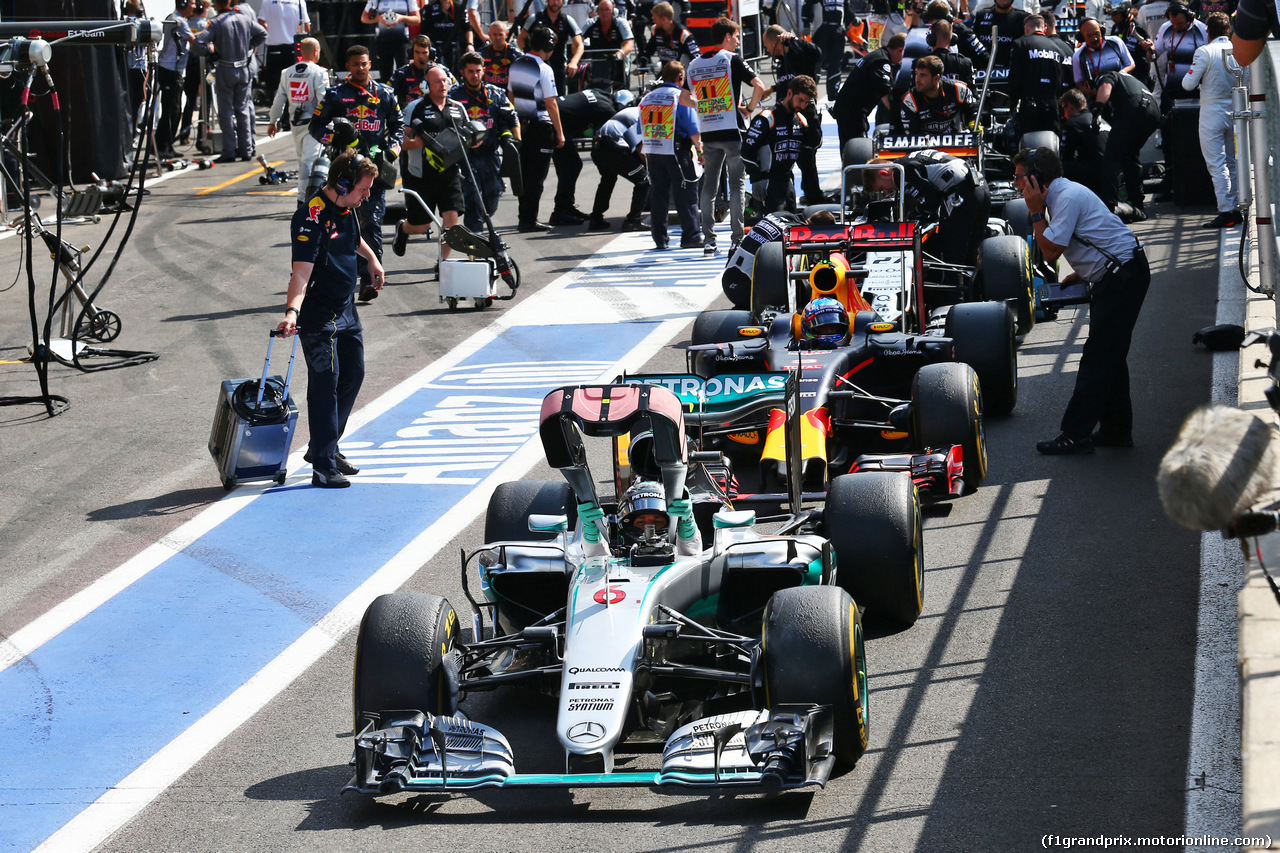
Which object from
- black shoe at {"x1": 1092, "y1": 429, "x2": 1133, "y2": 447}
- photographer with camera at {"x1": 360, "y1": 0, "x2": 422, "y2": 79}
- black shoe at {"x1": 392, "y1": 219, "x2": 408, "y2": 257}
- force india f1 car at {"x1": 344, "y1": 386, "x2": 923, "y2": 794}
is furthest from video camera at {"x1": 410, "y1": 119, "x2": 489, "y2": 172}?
photographer with camera at {"x1": 360, "y1": 0, "x2": 422, "y2": 79}

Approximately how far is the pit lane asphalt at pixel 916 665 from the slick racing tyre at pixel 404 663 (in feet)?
1.26

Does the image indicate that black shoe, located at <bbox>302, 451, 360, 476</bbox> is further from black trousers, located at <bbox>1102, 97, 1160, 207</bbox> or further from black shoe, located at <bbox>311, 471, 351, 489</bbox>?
black trousers, located at <bbox>1102, 97, 1160, 207</bbox>

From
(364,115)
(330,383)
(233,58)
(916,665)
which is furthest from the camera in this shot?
(233,58)

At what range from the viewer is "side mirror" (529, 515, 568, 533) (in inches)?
296

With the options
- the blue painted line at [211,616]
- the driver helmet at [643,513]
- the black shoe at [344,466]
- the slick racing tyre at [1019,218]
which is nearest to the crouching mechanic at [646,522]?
the driver helmet at [643,513]

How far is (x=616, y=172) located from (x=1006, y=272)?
23.7 ft

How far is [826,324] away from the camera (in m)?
10.5

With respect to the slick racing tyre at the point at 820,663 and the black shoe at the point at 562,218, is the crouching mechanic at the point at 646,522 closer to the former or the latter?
the slick racing tyre at the point at 820,663

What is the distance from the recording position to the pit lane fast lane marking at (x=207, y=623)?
6547mm

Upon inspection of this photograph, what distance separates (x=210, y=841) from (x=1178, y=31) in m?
16.7

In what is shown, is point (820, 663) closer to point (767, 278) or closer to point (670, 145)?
point (767, 278)

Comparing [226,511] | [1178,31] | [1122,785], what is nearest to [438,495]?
[226,511]

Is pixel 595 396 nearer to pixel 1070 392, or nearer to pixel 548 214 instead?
pixel 1070 392

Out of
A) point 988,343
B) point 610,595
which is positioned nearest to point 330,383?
point 610,595
